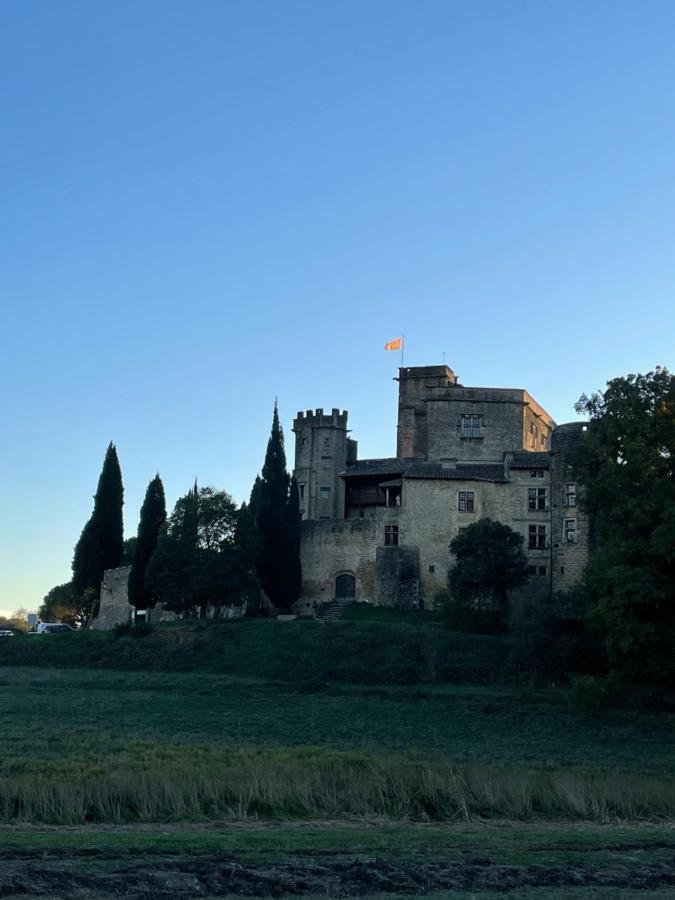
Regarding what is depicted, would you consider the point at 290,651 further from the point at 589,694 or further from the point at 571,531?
the point at 589,694

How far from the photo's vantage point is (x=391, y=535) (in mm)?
65250

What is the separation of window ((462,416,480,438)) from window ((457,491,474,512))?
845 centimetres

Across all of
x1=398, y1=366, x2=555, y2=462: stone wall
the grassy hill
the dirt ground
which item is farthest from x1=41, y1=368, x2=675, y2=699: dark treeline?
the dirt ground

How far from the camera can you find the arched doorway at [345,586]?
65.9 metres

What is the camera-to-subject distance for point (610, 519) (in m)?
40.2

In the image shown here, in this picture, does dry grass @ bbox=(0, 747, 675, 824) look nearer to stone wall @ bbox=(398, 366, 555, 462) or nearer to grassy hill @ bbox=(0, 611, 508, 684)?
grassy hill @ bbox=(0, 611, 508, 684)

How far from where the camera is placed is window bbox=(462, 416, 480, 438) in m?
71.1

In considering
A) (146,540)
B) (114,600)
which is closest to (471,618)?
(146,540)

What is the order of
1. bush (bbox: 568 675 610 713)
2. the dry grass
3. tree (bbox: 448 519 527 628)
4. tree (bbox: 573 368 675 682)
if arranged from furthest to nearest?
tree (bbox: 448 519 527 628), bush (bbox: 568 675 610 713), tree (bbox: 573 368 675 682), the dry grass

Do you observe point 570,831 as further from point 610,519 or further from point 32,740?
point 610,519

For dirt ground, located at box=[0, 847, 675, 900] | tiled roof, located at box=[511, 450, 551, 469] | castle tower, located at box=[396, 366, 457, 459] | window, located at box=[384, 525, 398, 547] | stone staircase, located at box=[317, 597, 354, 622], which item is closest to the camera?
dirt ground, located at box=[0, 847, 675, 900]

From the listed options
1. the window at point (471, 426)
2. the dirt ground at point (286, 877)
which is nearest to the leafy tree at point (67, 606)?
the window at point (471, 426)

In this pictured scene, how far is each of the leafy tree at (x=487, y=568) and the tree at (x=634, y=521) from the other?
12.8 meters

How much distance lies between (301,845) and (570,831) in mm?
4762
